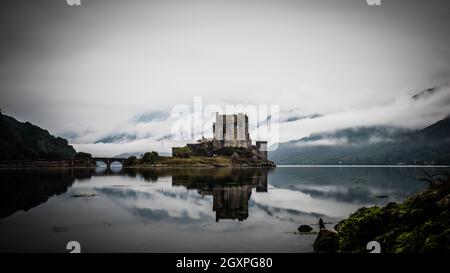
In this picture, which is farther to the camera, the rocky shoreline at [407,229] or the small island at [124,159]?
the small island at [124,159]

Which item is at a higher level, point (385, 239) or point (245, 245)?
point (385, 239)

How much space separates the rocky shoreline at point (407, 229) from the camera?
26.7ft

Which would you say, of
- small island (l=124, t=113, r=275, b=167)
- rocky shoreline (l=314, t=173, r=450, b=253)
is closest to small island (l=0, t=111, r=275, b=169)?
small island (l=124, t=113, r=275, b=167)

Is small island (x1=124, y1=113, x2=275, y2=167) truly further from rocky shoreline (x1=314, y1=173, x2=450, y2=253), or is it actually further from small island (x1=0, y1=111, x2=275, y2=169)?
rocky shoreline (x1=314, y1=173, x2=450, y2=253)

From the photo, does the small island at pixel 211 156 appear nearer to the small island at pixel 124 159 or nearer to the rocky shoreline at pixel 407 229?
the small island at pixel 124 159

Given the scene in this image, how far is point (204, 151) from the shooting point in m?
186

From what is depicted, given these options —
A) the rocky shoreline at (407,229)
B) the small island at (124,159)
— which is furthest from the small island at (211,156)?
the rocky shoreline at (407,229)

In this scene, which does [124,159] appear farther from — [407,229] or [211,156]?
[407,229]

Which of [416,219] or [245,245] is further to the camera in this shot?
[245,245]

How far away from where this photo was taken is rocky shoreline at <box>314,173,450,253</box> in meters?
8.14

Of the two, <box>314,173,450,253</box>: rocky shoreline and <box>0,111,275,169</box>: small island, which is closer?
<box>314,173,450,253</box>: rocky shoreline
